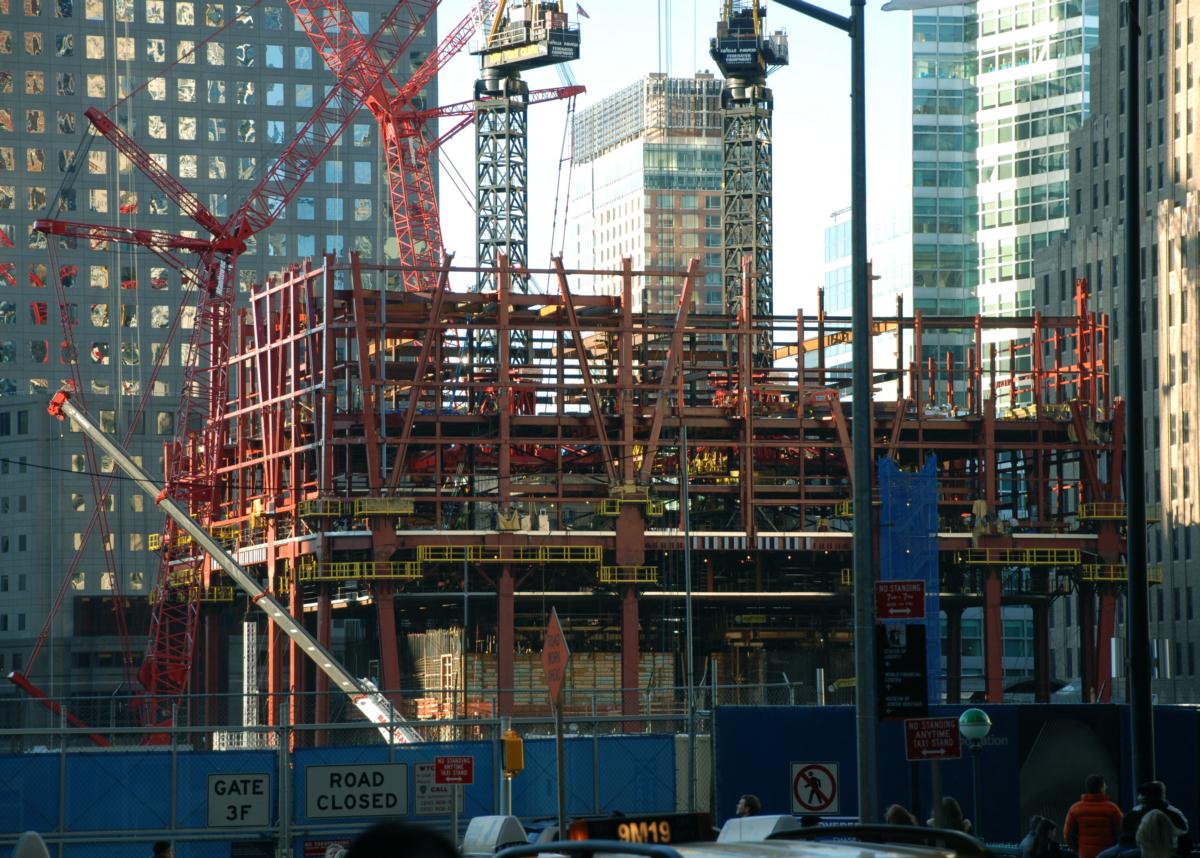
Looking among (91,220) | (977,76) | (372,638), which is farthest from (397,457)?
(977,76)

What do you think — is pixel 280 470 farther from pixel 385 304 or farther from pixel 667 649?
pixel 667 649

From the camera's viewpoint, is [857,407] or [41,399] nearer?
[857,407]

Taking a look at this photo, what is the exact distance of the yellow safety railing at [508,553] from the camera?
8950cm

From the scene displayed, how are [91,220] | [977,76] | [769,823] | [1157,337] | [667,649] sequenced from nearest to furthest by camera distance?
[769,823] < [667,649] < [1157,337] < [91,220] < [977,76]

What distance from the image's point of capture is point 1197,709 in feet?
112

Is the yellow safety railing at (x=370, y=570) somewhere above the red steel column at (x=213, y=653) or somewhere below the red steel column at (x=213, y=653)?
above

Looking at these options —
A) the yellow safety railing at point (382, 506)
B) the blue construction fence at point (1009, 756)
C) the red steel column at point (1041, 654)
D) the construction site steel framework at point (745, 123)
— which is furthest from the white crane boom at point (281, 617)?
the construction site steel framework at point (745, 123)

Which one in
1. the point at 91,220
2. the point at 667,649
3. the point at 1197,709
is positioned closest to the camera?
the point at 1197,709

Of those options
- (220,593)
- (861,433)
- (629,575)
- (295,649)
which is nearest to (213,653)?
(220,593)

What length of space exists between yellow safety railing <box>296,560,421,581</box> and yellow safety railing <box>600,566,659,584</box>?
8440 millimetres

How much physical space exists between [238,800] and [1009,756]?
1278cm

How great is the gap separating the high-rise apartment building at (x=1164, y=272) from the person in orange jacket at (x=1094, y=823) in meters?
102

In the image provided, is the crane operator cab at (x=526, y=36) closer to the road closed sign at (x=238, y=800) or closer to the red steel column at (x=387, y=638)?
the red steel column at (x=387, y=638)

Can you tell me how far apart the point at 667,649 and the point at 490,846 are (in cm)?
8074
